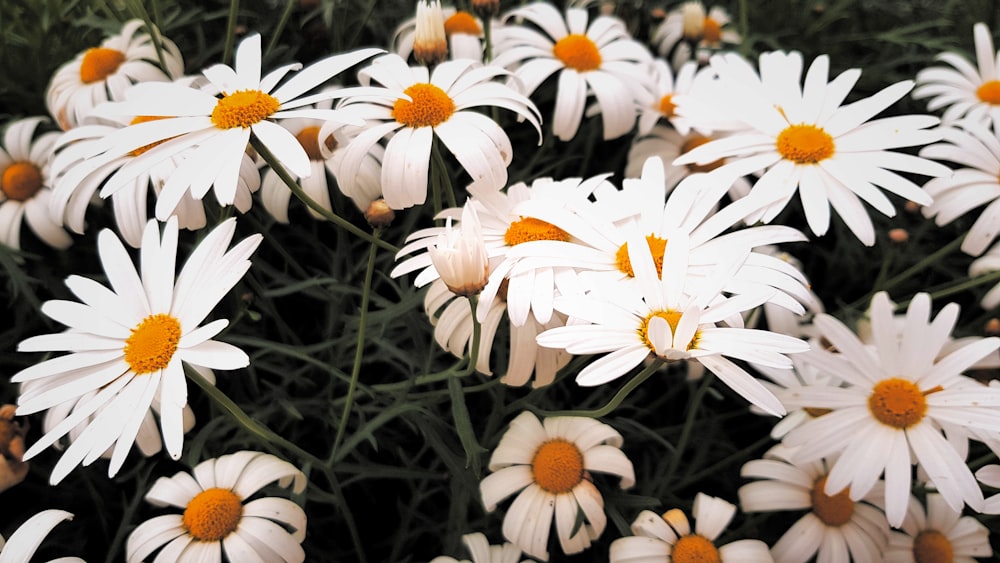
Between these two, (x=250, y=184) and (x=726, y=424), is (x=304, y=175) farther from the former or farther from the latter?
(x=726, y=424)

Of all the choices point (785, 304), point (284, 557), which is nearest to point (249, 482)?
point (284, 557)

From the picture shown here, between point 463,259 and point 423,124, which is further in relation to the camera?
point 423,124

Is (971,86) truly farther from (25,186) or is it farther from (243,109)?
(25,186)

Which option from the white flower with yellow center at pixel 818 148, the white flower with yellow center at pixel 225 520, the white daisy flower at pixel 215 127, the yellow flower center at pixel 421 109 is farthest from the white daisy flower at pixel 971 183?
the white flower with yellow center at pixel 225 520

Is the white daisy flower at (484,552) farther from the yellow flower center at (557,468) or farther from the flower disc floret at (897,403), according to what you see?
the flower disc floret at (897,403)

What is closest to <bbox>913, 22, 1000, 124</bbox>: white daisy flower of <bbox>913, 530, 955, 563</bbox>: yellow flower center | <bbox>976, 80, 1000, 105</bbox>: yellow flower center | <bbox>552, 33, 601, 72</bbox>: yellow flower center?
<bbox>976, 80, 1000, 105</bbox>: yellow flower center

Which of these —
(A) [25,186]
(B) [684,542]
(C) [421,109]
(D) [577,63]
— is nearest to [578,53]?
(D) [577,63]
